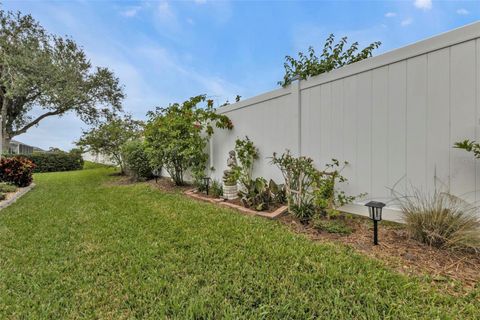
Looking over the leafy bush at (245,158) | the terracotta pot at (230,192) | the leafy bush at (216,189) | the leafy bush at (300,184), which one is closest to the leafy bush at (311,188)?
the leafy bush at (300,184)

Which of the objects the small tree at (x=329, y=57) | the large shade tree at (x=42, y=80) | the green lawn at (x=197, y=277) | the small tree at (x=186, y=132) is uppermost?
the large shade tree at (x=42, y=80)

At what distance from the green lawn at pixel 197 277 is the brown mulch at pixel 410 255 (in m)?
0.18

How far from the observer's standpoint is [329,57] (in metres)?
4.11

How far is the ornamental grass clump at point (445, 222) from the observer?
219 centimetres

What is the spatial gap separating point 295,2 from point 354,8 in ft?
4.00

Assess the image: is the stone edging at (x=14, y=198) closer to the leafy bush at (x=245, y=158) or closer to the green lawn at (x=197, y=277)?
the green lawn at (x=197, y=277)

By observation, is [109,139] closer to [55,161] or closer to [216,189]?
[216,189]

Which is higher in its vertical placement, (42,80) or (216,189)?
(42,80)

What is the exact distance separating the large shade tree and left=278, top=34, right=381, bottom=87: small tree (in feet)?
46.2

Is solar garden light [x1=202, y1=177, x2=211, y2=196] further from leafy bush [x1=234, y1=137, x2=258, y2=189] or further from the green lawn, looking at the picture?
the green lawn

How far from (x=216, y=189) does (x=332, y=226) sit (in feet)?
9.89

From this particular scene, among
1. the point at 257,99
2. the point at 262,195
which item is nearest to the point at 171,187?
the point at 262,195

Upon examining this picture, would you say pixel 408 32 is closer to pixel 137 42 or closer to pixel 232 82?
pixel 232 82

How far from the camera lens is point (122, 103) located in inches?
667
